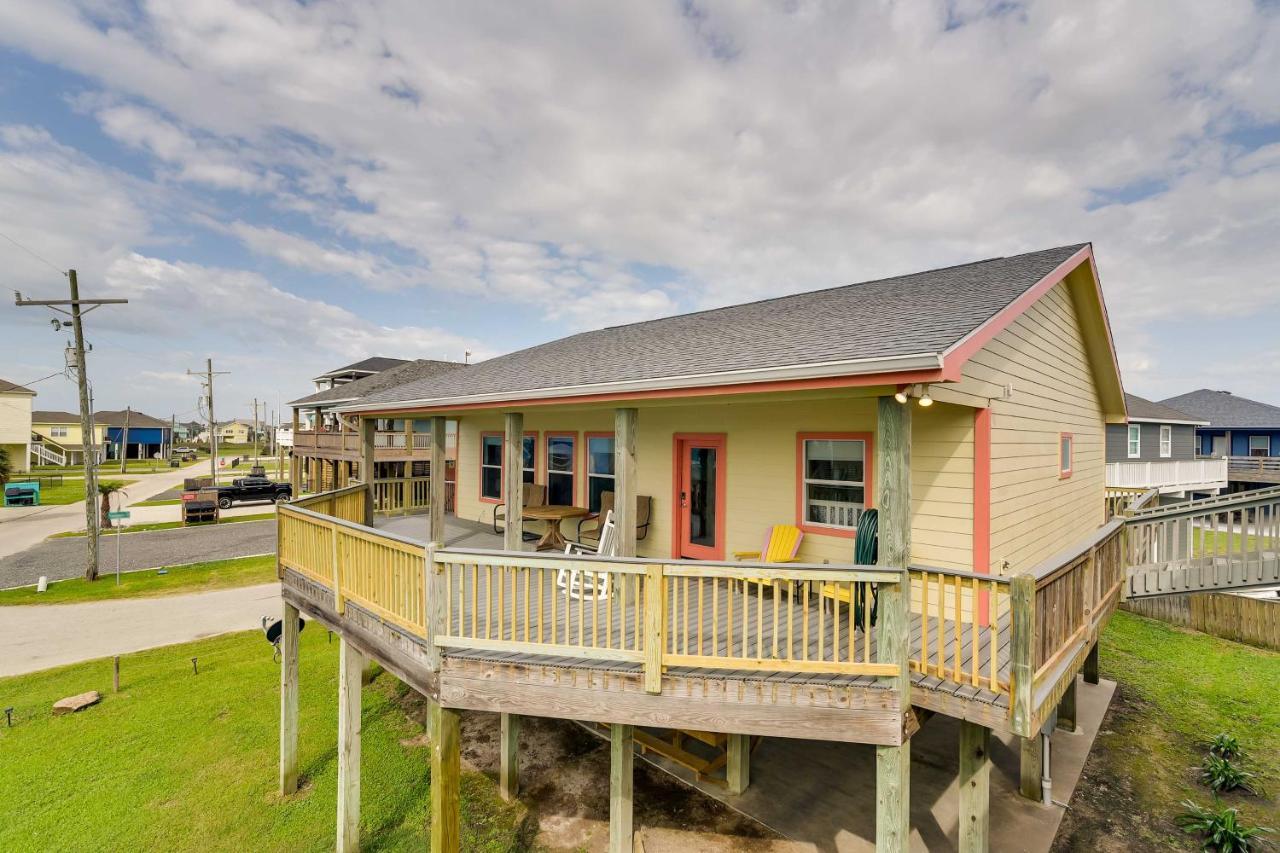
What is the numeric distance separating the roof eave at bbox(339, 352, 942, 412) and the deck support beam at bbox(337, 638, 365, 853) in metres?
3.50

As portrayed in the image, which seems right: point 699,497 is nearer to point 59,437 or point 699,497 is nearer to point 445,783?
point 445,783

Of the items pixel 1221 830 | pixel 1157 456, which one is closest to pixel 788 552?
pixel 1221 830

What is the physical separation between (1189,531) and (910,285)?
4.99 meters

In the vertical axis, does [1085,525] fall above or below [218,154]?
below

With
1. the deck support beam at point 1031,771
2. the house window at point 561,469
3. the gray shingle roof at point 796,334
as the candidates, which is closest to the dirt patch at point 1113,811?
the deck support beam at point 1031,771

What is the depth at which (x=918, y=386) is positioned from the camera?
3.77 metres

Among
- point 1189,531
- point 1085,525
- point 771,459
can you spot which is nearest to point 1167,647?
point 1085,525

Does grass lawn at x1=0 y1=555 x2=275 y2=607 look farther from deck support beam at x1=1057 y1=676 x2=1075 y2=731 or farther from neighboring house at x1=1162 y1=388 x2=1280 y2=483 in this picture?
neighboring house at x1=1162 y1=388 x2=1280 y2=483

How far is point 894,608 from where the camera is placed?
380 centimetres

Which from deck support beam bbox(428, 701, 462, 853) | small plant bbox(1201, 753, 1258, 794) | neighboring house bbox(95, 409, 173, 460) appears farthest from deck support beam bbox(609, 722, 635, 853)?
neighboring house bbox(95, 409, 173, 460)

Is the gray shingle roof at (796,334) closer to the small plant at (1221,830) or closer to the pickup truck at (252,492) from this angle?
the small plant at (1221,830)

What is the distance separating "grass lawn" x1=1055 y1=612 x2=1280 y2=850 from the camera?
611 centimetres

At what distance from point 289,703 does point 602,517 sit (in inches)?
201

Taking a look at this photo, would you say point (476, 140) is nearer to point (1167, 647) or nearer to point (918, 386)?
point (918, 386)
